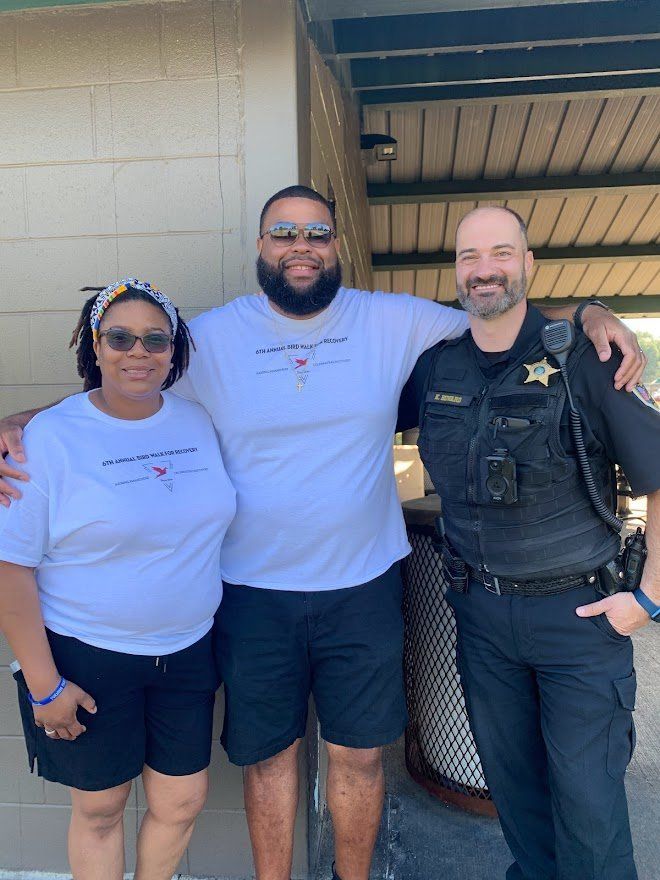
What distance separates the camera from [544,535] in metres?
1.90

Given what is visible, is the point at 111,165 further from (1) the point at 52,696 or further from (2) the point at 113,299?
(1) the point at 52,696

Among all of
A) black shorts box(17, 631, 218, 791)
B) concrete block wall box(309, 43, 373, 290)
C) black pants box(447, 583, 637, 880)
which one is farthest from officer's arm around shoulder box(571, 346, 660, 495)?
concrete block wall box(309, 43, 373, 290)

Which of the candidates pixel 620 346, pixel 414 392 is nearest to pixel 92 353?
pixel 414 392

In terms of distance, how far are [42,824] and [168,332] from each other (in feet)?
6.80

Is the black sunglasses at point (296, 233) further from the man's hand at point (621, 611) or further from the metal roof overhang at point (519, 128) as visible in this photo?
the man's hand at point (621, 611)

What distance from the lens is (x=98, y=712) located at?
181 centimetres

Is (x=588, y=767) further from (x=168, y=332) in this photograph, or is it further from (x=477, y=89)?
(x=477, y=89)

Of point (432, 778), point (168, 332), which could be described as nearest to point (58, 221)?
point (168, 332)

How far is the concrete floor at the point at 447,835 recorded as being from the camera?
2592 millimetres

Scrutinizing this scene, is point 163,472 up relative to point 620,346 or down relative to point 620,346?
down

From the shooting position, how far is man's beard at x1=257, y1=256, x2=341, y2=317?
2109mm

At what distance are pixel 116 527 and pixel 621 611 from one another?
4.39ft

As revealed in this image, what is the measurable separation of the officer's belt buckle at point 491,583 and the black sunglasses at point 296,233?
110cm

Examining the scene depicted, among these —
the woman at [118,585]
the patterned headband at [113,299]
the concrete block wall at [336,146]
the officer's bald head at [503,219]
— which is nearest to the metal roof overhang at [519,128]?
the concrete block wall at [336,146]
